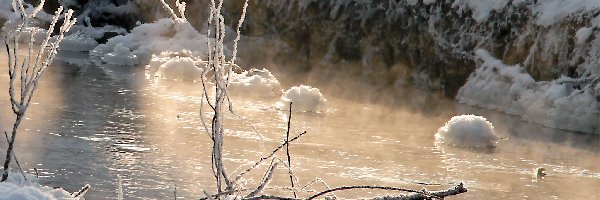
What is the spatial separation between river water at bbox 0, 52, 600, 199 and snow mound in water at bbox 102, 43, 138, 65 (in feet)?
19.4

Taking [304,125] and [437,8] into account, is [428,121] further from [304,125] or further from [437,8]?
[437,8]

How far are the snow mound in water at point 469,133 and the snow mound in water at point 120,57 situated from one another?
11.3 metres

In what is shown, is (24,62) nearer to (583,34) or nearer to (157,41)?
(583,34)

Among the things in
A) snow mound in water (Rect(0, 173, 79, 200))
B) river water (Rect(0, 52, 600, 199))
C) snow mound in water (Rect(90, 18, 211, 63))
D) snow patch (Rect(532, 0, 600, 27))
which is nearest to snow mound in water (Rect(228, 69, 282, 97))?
river water (Rect(0, 52, 600, 199))

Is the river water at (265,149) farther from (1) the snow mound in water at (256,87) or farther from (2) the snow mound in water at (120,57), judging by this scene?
(2) the snow mound in water at (120,57)

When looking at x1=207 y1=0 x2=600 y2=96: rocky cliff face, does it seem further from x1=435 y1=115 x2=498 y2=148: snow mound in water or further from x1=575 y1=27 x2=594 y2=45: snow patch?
x1=435 y1=115 x2=498 y2=148: snow mound in water

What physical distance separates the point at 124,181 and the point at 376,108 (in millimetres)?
8294

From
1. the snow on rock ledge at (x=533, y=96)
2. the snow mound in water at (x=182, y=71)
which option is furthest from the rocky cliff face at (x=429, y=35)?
the snow mound in water at (x=182, y=71)

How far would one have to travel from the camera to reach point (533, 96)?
16281 mm

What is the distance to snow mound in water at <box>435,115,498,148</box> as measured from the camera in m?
12.0

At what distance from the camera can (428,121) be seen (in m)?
14.5

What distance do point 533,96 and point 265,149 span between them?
7182 mm

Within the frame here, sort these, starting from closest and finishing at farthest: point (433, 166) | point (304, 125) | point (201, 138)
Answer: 1. point (433, 166)
2. point (201, 138)
3. point (304, 125)

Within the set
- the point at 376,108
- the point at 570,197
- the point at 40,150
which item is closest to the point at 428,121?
the point at 376,108
